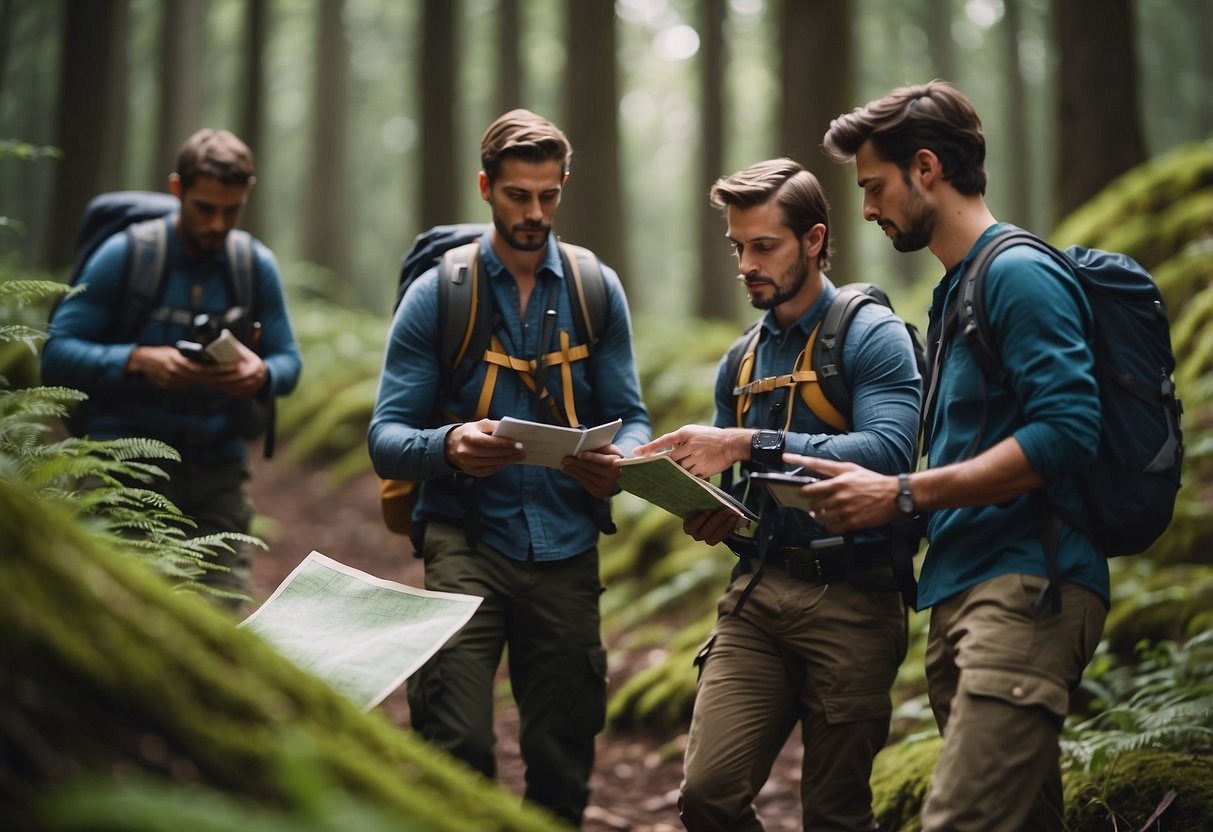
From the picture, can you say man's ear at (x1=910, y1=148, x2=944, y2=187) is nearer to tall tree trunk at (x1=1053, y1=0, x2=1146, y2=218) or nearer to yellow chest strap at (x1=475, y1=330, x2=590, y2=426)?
yellow chest strap at (x1=475, y1=330, x2=590, y2=426)

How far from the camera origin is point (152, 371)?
5.23m

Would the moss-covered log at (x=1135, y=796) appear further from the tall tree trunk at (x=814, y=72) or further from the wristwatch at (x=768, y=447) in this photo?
the tall tree trunk at (x=814, y=72)

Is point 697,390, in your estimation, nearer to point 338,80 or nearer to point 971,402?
point 971,402

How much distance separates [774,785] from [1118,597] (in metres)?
2.28

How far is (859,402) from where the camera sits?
3969 mm

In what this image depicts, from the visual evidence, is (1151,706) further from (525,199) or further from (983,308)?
(525,199)

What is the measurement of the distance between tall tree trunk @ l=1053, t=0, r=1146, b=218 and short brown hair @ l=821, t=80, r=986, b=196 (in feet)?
25.4

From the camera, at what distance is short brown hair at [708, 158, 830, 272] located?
13.5 ft

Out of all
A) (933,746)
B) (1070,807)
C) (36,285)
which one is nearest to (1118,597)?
(933,746)

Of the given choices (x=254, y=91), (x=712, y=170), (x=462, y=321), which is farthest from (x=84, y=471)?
(x=254, y=91)

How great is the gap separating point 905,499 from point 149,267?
4.08m

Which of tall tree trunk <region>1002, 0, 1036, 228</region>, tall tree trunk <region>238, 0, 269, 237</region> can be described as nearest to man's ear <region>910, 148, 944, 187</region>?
tall tree trunk <region>238, 0, 269, 237</region>

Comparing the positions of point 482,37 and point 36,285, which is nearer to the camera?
point 36,285

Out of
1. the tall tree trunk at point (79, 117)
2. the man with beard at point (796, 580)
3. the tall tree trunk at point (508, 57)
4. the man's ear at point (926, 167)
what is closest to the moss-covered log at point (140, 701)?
the man with beard at point (796, 580)
